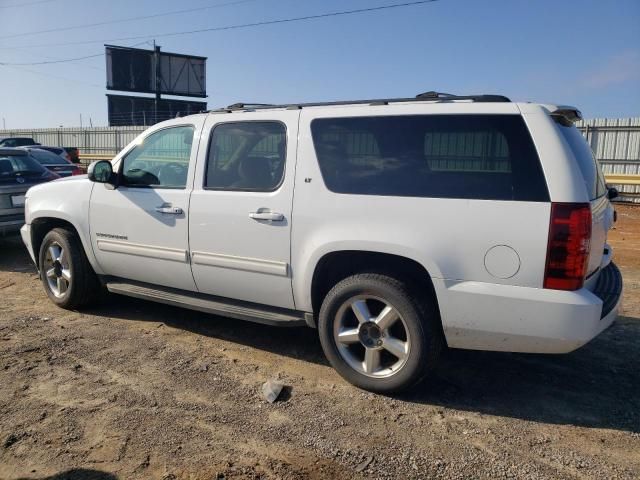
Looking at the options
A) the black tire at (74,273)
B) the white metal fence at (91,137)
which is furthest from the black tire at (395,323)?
the white metal fence at (91,137)

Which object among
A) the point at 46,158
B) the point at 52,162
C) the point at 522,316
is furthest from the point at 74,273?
the point at 46,158

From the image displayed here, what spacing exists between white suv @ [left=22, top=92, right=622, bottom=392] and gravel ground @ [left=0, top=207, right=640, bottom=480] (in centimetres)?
39

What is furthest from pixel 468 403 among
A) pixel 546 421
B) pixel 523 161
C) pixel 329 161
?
pixel 329 161

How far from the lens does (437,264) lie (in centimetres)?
340

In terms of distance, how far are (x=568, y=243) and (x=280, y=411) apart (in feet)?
6.66

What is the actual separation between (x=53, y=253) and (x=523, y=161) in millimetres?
4551

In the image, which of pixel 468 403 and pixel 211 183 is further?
pixel 211 183

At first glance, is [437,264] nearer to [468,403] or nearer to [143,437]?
[468,403]

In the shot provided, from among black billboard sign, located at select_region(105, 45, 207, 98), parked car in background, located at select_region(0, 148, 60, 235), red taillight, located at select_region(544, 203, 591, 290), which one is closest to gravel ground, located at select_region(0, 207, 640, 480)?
red taillight, located at select_region(544, 203, 591, 290)

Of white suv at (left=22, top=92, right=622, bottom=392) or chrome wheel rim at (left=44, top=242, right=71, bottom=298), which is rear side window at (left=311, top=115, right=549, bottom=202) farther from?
chrome wheel rim at (left=44, top=242, right=71, bottom=298)

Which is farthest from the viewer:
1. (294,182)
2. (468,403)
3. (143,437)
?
(294,182)

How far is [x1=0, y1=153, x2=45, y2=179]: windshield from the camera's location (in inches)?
329

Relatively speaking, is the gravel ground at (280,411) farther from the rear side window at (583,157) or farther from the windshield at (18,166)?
the windshield at (18,166)

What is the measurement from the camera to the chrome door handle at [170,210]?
450 centimetres
